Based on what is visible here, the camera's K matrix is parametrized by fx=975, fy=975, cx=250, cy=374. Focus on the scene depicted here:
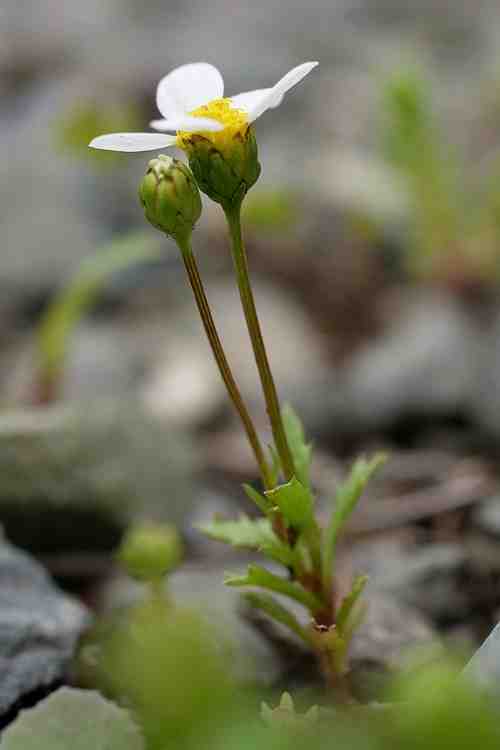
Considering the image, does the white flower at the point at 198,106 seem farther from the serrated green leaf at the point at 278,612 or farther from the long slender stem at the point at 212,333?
the serrated green leaf at the point at 278,612

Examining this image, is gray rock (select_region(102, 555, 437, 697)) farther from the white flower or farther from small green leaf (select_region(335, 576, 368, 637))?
the white flower

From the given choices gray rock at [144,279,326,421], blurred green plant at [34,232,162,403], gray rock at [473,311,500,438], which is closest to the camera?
gray rock at [473,311,500,438]

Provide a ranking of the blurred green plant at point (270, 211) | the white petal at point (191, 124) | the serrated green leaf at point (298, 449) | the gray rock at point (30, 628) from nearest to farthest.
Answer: the white petal at point (191, 124), the gray rock at point (30, 628), the serrated green leaf at point (298, 449), the blurred green plant at point (270, 211)

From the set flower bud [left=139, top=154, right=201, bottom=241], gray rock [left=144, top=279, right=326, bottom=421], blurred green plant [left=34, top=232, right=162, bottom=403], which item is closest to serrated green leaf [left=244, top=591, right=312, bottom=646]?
flower bud [left=139, top=154, right=201, bottom=241]

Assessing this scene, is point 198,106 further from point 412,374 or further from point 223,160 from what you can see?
point 412,374

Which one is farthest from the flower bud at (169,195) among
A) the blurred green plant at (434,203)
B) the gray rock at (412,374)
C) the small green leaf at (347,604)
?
the blurred green plant at (434,203)

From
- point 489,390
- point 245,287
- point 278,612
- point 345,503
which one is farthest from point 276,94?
point 489,390

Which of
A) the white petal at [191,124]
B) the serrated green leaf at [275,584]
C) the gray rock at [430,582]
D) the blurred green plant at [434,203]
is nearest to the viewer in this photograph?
the white petal at [191,124]
